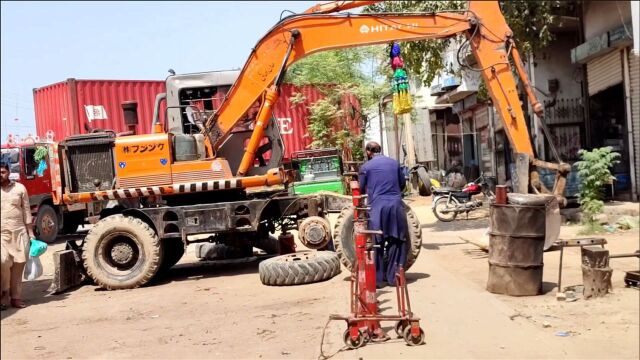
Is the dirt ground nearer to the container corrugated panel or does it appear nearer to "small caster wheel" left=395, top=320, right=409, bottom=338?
"small caster wheel" left=395, top=320, right=409, bottom=338

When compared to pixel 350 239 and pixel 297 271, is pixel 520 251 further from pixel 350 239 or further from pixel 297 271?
pixel 297 271

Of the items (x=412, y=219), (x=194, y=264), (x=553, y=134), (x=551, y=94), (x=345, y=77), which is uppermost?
(x=345, y=77)

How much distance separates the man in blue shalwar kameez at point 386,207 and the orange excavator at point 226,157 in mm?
2214

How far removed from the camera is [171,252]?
10.2m

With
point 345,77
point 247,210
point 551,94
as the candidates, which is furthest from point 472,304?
point 345,77

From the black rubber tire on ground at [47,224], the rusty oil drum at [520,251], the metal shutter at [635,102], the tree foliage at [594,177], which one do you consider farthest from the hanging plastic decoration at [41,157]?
the metal shutter at [635,102]

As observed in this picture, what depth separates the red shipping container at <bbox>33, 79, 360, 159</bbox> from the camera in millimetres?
17766

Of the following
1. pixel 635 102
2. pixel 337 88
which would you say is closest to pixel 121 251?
pixel 635 102

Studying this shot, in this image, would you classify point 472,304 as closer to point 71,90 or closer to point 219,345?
point 219,345

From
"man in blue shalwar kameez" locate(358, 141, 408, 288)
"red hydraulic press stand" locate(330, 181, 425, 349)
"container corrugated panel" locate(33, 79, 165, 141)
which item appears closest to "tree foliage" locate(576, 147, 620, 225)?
"man in blue shalwar kameez" locate(358, 141, 408, 288)

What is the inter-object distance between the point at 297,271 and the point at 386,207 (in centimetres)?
183

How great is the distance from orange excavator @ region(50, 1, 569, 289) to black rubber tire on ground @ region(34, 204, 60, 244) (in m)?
7.04

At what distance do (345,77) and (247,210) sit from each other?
56.3 feet

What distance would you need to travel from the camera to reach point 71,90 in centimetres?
1755
